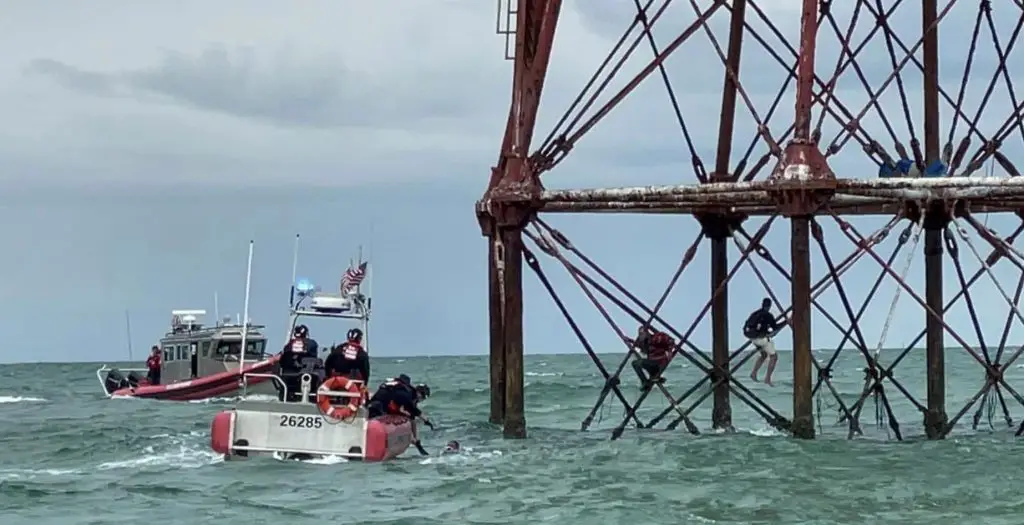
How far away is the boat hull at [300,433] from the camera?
26.2 meters

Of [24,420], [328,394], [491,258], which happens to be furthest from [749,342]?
[24,420]

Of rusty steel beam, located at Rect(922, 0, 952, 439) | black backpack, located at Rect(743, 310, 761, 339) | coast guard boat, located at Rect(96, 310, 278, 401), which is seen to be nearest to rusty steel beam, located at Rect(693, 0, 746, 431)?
black backpack, located at Rect(743, 310, 761, 339)

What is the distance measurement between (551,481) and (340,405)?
3324mm

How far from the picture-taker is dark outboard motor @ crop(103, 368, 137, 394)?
2385 inches

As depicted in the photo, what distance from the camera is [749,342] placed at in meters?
31.7

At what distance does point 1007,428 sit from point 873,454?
749 cm

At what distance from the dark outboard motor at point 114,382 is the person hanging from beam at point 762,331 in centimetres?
3210

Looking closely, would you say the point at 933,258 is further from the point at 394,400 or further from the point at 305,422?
the point at 305,422

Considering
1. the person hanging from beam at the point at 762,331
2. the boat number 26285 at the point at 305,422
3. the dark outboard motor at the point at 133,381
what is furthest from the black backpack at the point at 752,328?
the dark outboard motor at the point at 133,381

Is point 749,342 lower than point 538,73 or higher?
lower

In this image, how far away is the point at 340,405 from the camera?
26109 millimetres

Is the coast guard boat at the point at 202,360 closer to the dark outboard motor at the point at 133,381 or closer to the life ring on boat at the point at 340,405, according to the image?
the dark outboard motor at the point at 133,381

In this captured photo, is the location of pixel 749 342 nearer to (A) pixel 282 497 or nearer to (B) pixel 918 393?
(A) pixel 282 497

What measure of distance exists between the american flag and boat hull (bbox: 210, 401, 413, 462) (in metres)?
7.34
